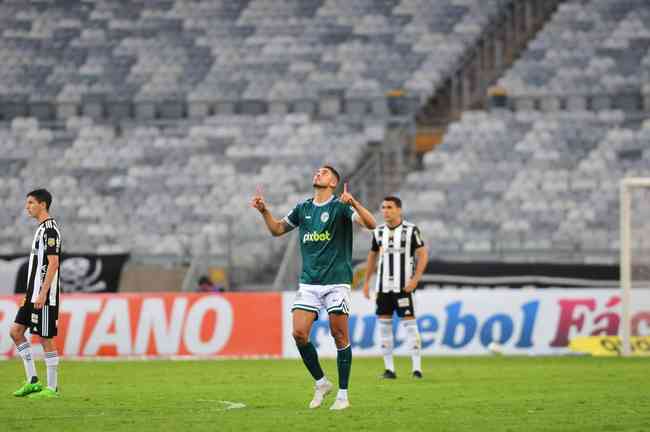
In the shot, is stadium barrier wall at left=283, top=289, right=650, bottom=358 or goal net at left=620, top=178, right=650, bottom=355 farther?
stadium barrier wall at left=283, top=289, right=650, bottom=358

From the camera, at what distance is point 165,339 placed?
69.9ft

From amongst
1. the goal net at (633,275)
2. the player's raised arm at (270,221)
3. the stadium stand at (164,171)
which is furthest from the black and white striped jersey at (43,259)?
the stadium stand at (164,171)

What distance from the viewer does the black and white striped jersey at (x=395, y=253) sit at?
1641cm

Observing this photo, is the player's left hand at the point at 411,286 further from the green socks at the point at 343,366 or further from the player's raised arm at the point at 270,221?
the green socks at the point at 343,366

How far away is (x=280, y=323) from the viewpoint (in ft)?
70.4

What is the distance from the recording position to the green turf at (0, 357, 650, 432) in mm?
9961

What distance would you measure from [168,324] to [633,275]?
753 cm

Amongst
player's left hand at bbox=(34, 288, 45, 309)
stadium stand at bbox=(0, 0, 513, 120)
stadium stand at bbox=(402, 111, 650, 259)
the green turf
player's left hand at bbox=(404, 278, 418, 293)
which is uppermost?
stadium stand at bbox=(0, 0, 513, 120)

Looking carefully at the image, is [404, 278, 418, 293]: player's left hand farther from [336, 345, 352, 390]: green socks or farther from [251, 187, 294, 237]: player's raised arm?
[336, 345, 352, 390]: green socks

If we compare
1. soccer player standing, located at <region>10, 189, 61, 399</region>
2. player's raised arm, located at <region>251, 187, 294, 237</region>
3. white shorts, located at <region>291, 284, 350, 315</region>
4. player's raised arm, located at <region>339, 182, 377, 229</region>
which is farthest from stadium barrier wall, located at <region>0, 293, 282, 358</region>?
player's raised arm, located at <region>339, 182, 377, 229</region>

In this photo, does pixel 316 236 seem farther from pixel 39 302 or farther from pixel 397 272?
pixel 397 272

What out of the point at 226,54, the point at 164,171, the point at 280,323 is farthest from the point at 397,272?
the point at 226,54

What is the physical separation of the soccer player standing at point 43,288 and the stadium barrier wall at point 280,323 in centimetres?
832

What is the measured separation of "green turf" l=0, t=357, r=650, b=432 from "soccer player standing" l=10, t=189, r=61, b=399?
31cm
